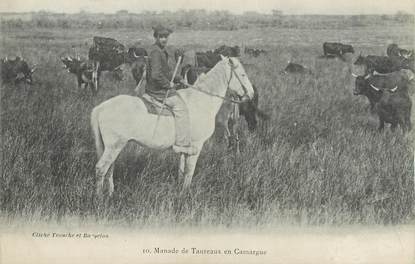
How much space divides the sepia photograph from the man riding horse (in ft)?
0.05

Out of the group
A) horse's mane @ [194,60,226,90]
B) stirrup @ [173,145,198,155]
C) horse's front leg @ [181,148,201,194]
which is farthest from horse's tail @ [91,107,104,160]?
horse's mane @ [194,60,226,90]

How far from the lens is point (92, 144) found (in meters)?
7.37

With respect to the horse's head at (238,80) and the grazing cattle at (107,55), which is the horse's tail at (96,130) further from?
the horse's head at (238,80)

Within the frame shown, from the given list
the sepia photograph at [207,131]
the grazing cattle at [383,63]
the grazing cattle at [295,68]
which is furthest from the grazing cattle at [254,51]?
the grazing cattle at [383,63]

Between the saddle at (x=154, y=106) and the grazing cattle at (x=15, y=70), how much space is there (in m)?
1.45

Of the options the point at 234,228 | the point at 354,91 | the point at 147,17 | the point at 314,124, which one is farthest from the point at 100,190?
the point at 354,91

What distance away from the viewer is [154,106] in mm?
7094

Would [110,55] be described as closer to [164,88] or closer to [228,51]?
[164,88]

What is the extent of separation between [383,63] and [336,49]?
60cm

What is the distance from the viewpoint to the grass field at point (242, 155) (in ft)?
23.8

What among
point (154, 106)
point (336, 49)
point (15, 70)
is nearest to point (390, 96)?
point (336, 49)

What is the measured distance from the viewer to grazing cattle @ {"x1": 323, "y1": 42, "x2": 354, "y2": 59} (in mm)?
7608

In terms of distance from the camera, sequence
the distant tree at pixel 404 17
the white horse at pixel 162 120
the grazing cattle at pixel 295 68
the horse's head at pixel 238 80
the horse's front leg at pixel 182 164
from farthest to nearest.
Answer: the grazing cattle at pixel 295 68 → the distant tree at pixel 404 17 → the horse's front leg at pixel 182 164 → the horse's head at pixel 238 80 → the white horse at pixel 162 120

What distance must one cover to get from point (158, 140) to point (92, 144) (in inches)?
31.8
